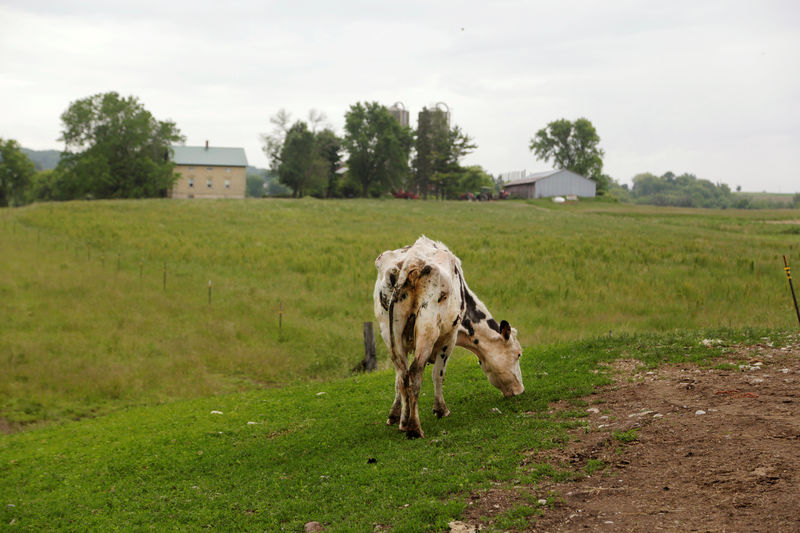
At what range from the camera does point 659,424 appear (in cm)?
758

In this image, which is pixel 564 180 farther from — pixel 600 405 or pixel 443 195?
pixel 600 405

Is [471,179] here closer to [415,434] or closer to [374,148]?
[374,148]

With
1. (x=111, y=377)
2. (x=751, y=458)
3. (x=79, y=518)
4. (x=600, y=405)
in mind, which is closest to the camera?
(x=751, y=458)

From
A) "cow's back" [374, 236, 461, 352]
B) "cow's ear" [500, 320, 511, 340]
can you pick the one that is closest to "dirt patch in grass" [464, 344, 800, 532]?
"cow's ear" [500, 320, 511, 340]

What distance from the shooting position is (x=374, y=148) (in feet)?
299

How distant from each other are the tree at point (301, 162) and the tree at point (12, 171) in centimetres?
4423

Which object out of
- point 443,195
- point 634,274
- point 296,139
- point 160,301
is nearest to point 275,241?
point 160,301

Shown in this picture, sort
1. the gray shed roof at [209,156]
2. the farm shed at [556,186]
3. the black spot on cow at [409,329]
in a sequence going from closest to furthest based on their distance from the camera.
→ 1. the black spot on cow at [409,329]
2. the gray shed roof at [209,156]
3. the farm shed at [556,186]

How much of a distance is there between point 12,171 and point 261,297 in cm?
9309

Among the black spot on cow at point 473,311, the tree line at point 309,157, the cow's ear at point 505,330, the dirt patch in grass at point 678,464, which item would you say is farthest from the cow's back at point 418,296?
the tree line at point 309,157

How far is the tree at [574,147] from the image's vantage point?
11519 centimetres

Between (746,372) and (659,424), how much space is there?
3086mm

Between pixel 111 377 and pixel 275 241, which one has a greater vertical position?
pixel 275 241

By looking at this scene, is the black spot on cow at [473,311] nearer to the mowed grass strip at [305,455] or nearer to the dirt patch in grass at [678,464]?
the mowed grass strip at [305,455]
